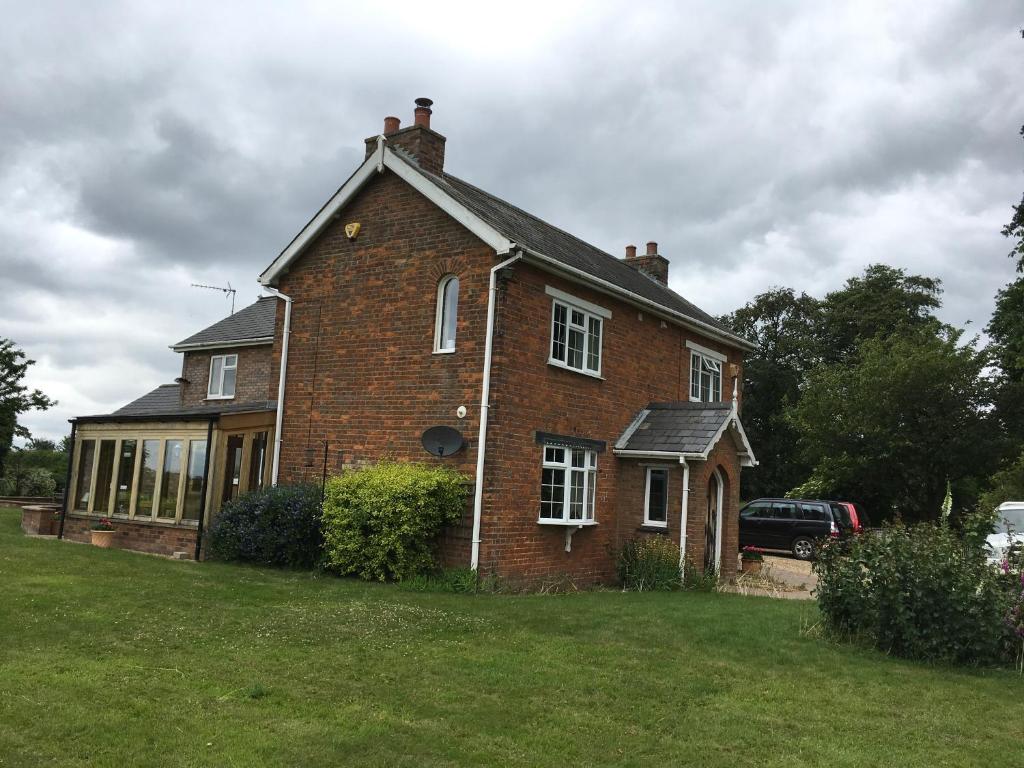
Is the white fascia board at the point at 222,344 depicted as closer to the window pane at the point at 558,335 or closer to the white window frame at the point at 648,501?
the window pane at the point at 558,335

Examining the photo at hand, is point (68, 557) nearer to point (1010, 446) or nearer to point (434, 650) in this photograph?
point (434, 650)

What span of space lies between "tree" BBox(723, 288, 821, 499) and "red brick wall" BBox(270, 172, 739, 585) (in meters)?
29.9

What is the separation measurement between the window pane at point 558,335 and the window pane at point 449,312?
1.84m

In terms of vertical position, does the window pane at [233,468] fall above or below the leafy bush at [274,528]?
above

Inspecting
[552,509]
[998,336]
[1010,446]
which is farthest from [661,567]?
[998,336]

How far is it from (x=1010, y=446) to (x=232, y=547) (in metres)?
28.0

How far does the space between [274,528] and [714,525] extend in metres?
9.25

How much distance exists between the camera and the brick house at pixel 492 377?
48.0 ft

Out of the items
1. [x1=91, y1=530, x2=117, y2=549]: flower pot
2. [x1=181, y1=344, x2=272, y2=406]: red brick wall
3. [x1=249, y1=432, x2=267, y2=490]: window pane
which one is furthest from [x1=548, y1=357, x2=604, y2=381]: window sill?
[x1=181, y1=344, x2=272, y2=406]: red brick wall

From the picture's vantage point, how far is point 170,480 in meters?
17.2

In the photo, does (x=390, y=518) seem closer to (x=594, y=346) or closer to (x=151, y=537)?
(x=594, y=346)

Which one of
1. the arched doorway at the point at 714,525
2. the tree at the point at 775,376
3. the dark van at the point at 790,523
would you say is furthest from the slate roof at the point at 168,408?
the tree at the point at 775,376

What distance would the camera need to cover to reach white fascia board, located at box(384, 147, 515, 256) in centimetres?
1441

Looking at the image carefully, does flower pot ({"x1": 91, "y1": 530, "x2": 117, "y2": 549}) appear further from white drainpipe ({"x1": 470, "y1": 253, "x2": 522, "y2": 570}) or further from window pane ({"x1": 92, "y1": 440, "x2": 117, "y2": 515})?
white drainpipe ({"x1": 470, "y1": 253, "x2": 522, "y2": 570})
